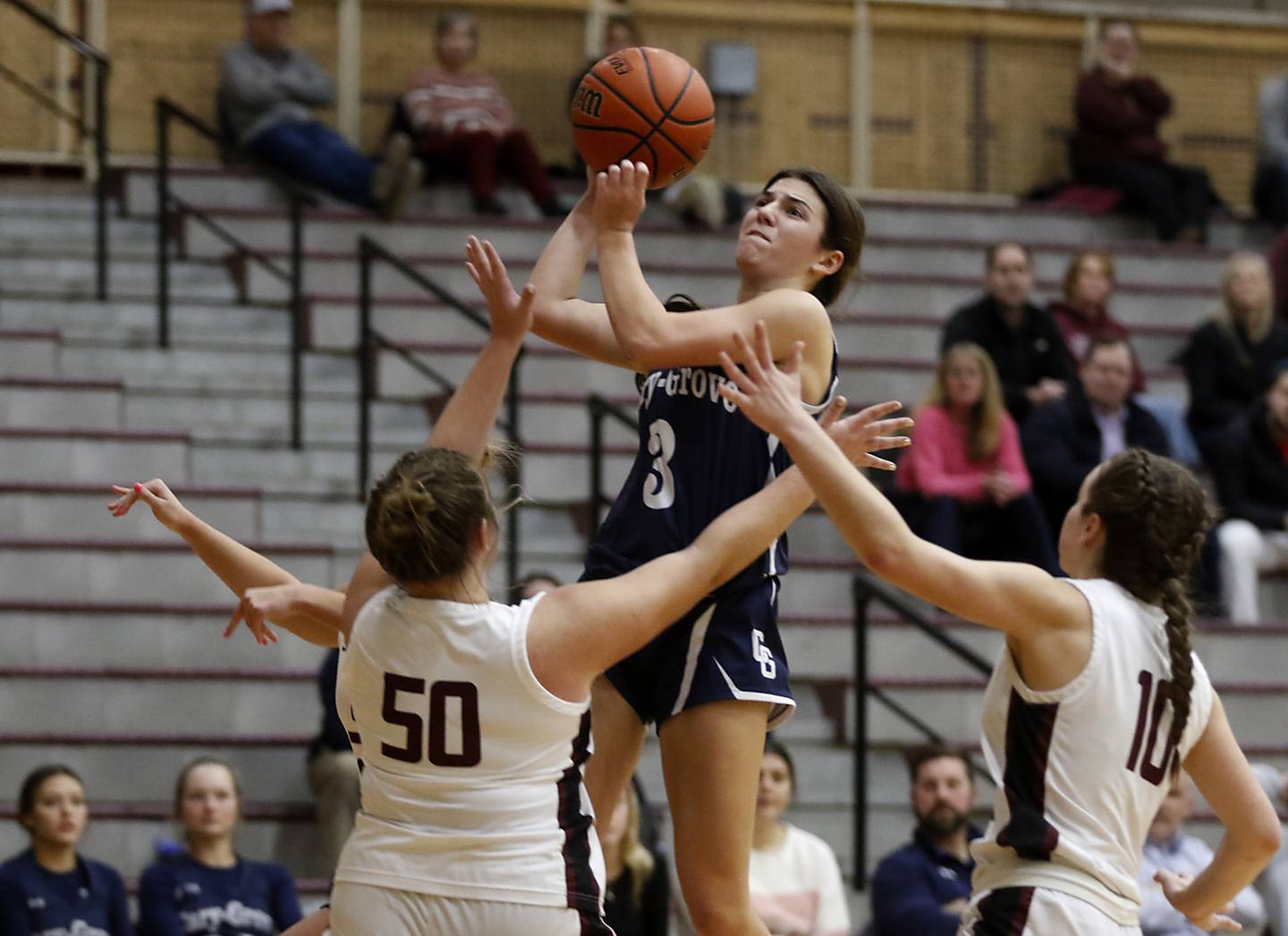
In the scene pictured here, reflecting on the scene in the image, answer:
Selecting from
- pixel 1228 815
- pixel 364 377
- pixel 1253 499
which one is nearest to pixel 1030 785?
pixel 1228 815

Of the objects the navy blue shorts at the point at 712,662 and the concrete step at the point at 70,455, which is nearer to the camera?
the navy blue shorts at the point at 712,662

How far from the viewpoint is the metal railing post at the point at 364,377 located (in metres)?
7.83

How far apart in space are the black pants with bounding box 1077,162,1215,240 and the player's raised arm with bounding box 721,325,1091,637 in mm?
7669

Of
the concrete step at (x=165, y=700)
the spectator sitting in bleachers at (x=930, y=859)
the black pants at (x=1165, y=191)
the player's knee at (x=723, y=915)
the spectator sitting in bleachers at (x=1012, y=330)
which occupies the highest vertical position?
the black pants at (x=1165, y=191)

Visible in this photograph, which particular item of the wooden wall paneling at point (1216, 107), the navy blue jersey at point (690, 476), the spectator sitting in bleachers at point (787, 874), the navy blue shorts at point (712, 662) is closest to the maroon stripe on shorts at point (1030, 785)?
the navy blue shorts at point (712, 662)

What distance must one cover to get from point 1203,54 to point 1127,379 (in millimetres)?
4263

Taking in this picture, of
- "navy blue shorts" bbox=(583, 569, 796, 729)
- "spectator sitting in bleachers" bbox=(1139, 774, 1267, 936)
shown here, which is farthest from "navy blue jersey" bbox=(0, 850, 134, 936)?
"spectator sitting in bleachers" bbox=(1139, 774, 1267, 936)

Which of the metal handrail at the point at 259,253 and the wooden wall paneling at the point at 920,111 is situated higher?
the wooden wall paneling at the point at 920,111

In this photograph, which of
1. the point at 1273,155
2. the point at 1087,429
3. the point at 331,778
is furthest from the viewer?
the point at 1273,155

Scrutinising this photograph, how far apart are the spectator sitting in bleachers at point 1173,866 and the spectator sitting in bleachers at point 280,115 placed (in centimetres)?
471

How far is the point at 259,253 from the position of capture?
9016mm

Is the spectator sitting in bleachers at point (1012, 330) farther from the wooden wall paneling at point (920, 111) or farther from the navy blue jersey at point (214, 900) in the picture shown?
the navy blue jersey at point (214, 900)

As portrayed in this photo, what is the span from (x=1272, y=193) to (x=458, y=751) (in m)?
8.62

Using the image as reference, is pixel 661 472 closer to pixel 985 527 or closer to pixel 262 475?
pixel 985 527
